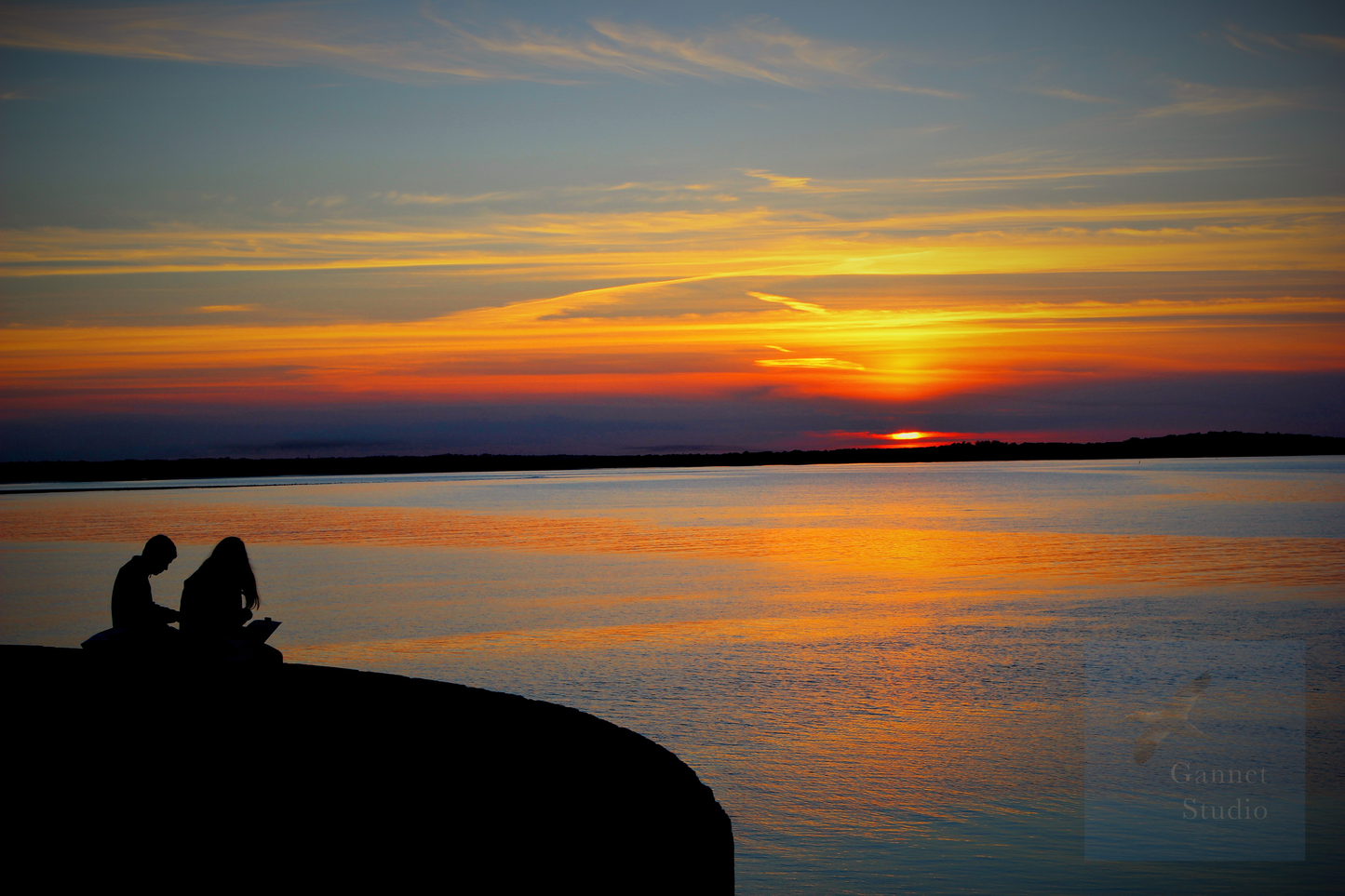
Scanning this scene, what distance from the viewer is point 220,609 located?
5.39 m

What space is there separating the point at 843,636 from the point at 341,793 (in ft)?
24.9

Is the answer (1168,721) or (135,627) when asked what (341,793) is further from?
(1168,721)

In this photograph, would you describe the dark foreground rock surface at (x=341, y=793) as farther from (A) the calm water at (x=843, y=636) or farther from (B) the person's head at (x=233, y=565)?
(A) the calm water at (x=843, y=636)

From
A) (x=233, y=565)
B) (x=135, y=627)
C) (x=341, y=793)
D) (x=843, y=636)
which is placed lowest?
(x=843, y=636)

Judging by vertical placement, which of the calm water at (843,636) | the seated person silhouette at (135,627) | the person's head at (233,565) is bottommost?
the calm water at (843,636)

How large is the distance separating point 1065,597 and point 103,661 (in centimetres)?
1085

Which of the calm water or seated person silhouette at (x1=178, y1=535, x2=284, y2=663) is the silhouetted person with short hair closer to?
seated person silhouette at (x1=178, y1=535, x2=284, y2=663)

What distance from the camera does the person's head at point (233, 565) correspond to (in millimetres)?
5434

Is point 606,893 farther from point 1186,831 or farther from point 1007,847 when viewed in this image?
point 1186,831

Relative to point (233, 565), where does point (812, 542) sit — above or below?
below

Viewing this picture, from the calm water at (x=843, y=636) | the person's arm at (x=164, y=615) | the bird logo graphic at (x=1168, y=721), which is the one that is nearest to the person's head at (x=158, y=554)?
the person's arm at (x=164, y=615)

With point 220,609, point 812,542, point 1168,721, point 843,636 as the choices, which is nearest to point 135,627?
point 220,609

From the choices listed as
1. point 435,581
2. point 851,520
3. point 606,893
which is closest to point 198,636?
point 606,893

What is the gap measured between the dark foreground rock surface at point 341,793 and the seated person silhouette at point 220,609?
15 centimetres
